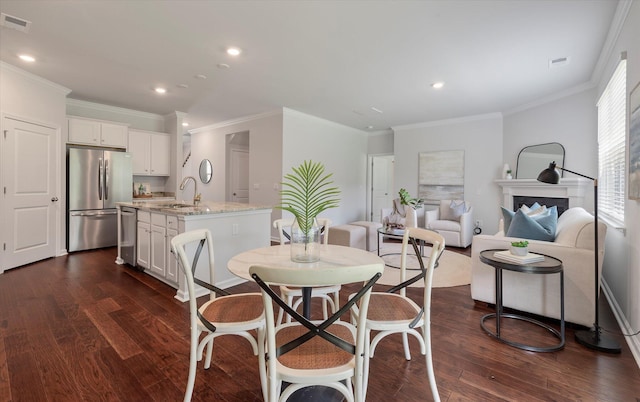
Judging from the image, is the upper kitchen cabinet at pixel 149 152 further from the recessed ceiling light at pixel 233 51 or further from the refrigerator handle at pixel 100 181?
the recessed ceiling light at pixel 233 51

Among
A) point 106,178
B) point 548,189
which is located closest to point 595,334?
point 548,189

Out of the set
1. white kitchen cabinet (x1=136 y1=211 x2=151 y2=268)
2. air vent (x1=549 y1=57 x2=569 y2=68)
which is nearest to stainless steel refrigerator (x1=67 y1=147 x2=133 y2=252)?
white kitchen cabinet (x1=136 y1=211 x2=151 y2=268)

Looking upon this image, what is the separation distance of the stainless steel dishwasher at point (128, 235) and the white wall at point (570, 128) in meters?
6.40

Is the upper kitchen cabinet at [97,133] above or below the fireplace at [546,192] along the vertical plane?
above

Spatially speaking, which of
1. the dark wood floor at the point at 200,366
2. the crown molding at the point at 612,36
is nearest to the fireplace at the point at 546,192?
the crown molding at the point at 612,36

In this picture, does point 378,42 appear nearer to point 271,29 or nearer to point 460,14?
point 460,14

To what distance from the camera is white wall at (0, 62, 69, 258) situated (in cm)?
375

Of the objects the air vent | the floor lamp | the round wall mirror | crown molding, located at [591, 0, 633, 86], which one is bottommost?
the floor lamp

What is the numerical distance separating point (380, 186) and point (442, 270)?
4354mm

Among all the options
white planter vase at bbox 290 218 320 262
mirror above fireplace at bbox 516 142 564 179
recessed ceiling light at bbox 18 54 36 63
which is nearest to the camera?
white planter vase at bbox 290 218 320 262

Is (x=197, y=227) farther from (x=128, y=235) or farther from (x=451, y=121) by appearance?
(x=451, y=121)

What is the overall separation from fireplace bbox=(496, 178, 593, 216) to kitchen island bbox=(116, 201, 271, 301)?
4448 millimetres

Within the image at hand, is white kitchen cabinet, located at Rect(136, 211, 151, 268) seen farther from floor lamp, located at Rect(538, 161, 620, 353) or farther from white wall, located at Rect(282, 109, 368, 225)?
floor lamp, located at Rect(538, 161, 620, 353)

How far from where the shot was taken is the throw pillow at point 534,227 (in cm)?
268
